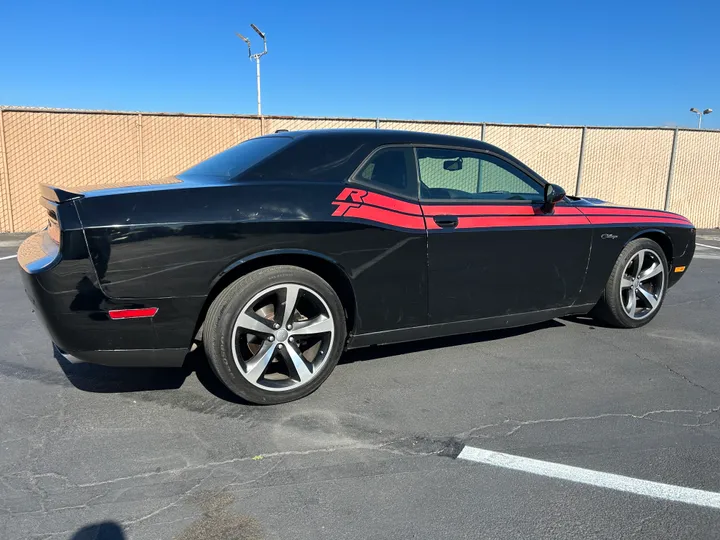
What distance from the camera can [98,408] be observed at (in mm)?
3178

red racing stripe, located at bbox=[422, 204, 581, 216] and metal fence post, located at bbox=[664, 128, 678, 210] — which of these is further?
metal fence post, located at bbox=[664, 128, 678, 210]

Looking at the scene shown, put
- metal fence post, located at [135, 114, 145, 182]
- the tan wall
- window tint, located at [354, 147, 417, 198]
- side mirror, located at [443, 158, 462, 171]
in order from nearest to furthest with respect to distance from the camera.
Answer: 1. window tint, located at [354, 147, 417, 198]
2. side mirror, located at [443, 158, 462, 171]
3. the tan wall
4. metal fence post, located at [135, 114, 145, 182]

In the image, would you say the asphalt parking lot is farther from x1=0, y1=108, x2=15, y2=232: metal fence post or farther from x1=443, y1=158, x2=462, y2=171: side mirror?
x1=0, y1=108, x2=15, y2=232: metal fence post

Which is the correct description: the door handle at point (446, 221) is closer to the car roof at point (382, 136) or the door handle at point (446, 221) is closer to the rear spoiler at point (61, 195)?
the car roof at point (382, 136)

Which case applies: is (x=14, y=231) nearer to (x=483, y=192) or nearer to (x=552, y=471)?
(x=483, y=192)

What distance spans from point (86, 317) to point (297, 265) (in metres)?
1.16

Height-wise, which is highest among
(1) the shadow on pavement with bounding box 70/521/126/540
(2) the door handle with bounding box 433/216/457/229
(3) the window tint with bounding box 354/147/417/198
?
(3) the window tint with bounding box 354/147/417/198

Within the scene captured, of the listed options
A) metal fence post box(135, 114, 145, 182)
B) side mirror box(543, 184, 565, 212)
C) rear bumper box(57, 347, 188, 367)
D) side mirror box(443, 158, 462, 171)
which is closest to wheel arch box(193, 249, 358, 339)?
rear bumper box(57, 347, 188, 367)

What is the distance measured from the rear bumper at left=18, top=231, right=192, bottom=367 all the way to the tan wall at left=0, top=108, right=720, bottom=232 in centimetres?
838

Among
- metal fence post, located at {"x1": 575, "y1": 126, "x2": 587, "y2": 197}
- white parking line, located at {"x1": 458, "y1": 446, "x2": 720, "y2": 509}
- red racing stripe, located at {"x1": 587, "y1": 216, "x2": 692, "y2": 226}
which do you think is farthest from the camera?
metal fence post, located at {"x1": 575, "y1": 126, "x2": 587, "y2": 197}

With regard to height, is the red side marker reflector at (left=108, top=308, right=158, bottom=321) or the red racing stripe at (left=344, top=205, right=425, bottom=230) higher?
the red racing stripe at (left=344, top=205, right=425, bottom=230)

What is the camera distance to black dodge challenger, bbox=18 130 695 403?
9.02ft

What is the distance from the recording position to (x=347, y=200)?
3273mm

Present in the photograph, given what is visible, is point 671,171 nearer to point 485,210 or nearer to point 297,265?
point 485,210
